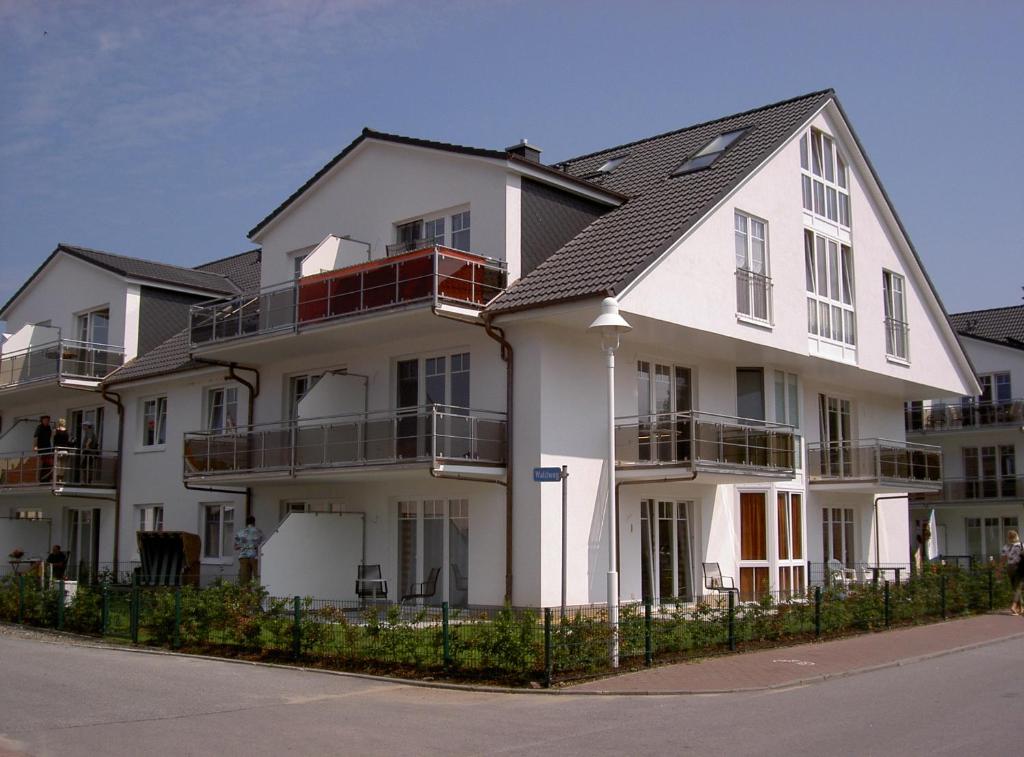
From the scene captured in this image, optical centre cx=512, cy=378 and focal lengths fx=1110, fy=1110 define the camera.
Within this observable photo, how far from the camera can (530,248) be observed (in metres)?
22.1

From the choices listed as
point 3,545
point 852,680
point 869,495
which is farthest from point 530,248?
point 3,545

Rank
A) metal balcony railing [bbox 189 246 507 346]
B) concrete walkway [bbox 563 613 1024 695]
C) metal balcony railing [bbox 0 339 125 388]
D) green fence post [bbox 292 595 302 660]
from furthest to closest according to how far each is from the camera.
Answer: metal balcony railing [bbox 0 339 125 388]
metal balcony railing [bbox 189 246 507 346]
green fence post [bbox 292 595 302 660]
concrete walkway [bbox 563 613 1024 695]

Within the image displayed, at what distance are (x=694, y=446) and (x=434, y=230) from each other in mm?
7215

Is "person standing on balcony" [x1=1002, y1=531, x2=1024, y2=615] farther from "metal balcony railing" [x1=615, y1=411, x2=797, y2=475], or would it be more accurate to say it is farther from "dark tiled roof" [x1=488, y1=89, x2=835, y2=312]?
"dark tiled roof" [x1=488, y1=89, x2=835, y2=312]

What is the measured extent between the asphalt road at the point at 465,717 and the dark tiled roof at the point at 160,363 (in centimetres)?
1390

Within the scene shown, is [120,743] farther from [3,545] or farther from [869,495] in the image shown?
[3,545]

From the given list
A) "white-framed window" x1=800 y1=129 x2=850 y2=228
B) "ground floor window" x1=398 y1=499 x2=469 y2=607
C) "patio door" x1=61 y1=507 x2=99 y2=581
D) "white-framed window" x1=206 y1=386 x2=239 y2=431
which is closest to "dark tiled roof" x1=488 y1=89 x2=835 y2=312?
"white-framed window" x1=800 y1=129 x2=850 y2=228

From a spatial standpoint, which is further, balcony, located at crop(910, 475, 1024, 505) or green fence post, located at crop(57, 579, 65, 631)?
balcony, located at crop(910, 475, 1024, 505)

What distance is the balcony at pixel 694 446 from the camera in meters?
20.7

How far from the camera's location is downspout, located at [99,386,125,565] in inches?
1179

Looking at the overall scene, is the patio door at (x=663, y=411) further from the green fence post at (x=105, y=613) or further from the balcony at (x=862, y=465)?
the green fence post at (x=105, y=613)

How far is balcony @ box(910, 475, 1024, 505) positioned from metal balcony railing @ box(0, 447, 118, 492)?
28.9 m

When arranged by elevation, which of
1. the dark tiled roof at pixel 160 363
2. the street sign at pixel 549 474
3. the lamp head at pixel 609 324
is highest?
the dark tiled roof at pixel 160 363

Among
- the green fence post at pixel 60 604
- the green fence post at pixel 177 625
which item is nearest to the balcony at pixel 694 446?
the green fence post at pixel 177 625
